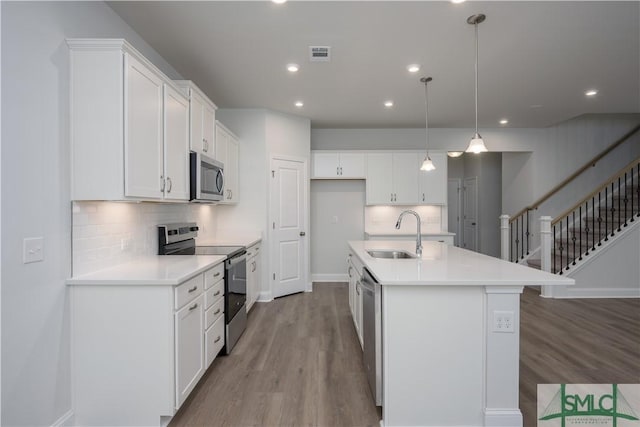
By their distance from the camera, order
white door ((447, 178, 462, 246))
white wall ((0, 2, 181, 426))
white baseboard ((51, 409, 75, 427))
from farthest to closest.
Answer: white door ((447, 178, 462, 246)) → white baseboard ((51, 409, 75, 427)) → white wall ((0, 2, 181, 426))

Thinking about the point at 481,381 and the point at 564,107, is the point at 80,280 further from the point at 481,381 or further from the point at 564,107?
the point at 564,107

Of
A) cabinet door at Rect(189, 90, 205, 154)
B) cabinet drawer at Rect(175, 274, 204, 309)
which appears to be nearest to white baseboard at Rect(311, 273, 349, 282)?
cabinet door at Rect(189, 90, 205, 154)

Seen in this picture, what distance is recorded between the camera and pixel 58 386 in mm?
1916

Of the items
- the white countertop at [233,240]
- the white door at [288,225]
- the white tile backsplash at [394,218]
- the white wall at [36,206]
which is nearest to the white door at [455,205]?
the white tile backsplash at [394,218]

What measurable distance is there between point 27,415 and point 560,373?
3.47 m

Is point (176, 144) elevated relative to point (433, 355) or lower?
elevated

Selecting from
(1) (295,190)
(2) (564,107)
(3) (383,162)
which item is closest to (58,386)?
(1) (295,190)

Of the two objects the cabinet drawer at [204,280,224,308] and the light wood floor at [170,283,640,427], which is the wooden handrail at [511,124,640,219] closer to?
the light wood floor at [170,283,640,427]

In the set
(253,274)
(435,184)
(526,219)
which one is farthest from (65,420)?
(526,219)

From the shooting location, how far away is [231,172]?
4.43 m

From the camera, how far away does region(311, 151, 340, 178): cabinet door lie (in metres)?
5.82

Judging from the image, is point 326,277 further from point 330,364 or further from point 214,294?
point 214,294

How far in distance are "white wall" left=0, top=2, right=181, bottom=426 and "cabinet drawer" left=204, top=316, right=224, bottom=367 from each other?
84cm

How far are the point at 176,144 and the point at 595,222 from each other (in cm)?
667
